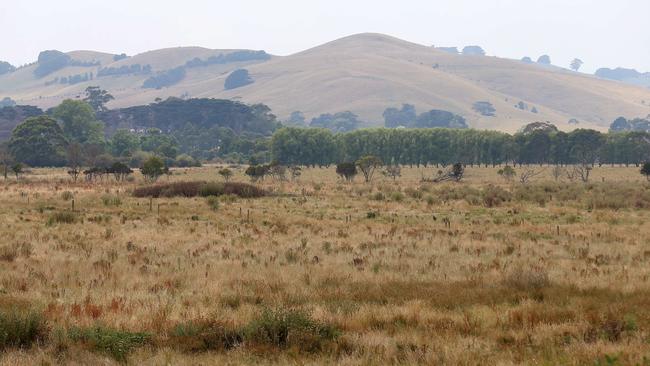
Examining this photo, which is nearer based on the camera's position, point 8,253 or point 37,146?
point 8,253

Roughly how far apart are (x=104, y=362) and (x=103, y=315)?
3.14 m

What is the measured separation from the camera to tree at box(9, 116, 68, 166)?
134250mm

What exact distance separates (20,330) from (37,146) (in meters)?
135

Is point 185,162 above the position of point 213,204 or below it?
below

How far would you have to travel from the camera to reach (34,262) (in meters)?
20.0

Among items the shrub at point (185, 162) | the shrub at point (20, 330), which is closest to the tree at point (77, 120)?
the shrub at point (185, 162)

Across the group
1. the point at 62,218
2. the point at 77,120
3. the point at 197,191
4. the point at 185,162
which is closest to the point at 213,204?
the point at 62,218

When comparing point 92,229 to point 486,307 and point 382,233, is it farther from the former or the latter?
point 486,307

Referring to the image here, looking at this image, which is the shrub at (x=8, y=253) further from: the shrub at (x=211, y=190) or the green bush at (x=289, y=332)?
the shrub at (x=211, y=190)

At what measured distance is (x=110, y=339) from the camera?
423 inches

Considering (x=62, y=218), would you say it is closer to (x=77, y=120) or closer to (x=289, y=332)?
(x=289, y=332)

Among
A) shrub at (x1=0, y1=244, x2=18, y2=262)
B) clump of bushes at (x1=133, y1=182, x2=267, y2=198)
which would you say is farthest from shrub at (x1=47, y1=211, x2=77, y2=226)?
clump of bushes at (x1=133, y1=182, x2=267, y2=198)

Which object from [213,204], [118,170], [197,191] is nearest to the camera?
[213,204]

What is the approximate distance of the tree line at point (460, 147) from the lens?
12888cm
